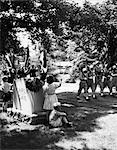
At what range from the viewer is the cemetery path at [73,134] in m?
7.01

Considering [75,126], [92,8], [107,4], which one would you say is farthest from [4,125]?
Answer: [107,4]

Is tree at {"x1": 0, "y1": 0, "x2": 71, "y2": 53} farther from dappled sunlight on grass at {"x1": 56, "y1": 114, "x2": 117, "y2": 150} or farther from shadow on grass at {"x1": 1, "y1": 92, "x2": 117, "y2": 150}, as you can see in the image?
dappled sunlight on grass at {"x1": 56, "y1": 114, "x2": 117, "y2": 150}

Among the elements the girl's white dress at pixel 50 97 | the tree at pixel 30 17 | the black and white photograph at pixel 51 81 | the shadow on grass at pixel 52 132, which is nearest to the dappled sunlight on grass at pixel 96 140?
the black and white photograph at pixel 51 81

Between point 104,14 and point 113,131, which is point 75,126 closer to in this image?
point 113,131

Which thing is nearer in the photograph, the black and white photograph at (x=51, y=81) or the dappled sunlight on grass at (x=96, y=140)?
the dappled sunlight on grass at (x=96, y=140)

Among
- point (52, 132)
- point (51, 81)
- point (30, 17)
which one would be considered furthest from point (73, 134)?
point (30, 17)

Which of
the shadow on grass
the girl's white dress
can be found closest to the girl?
the girl's white dress

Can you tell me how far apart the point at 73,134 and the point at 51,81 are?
2.02 meters

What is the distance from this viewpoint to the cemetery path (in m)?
7.01

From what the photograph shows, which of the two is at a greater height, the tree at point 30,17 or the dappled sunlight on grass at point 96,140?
the tree at point 30,17

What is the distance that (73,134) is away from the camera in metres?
7.92

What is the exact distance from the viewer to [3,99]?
1112cm

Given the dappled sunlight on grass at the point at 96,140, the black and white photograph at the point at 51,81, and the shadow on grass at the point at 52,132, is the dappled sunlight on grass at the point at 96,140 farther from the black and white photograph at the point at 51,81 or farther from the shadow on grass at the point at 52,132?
the shadow on grass at the point at 52,132

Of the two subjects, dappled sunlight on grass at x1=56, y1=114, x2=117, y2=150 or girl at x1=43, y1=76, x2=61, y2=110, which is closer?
dappled sunlight on grass at x1=56, y1=114, x2=117, y2=150
